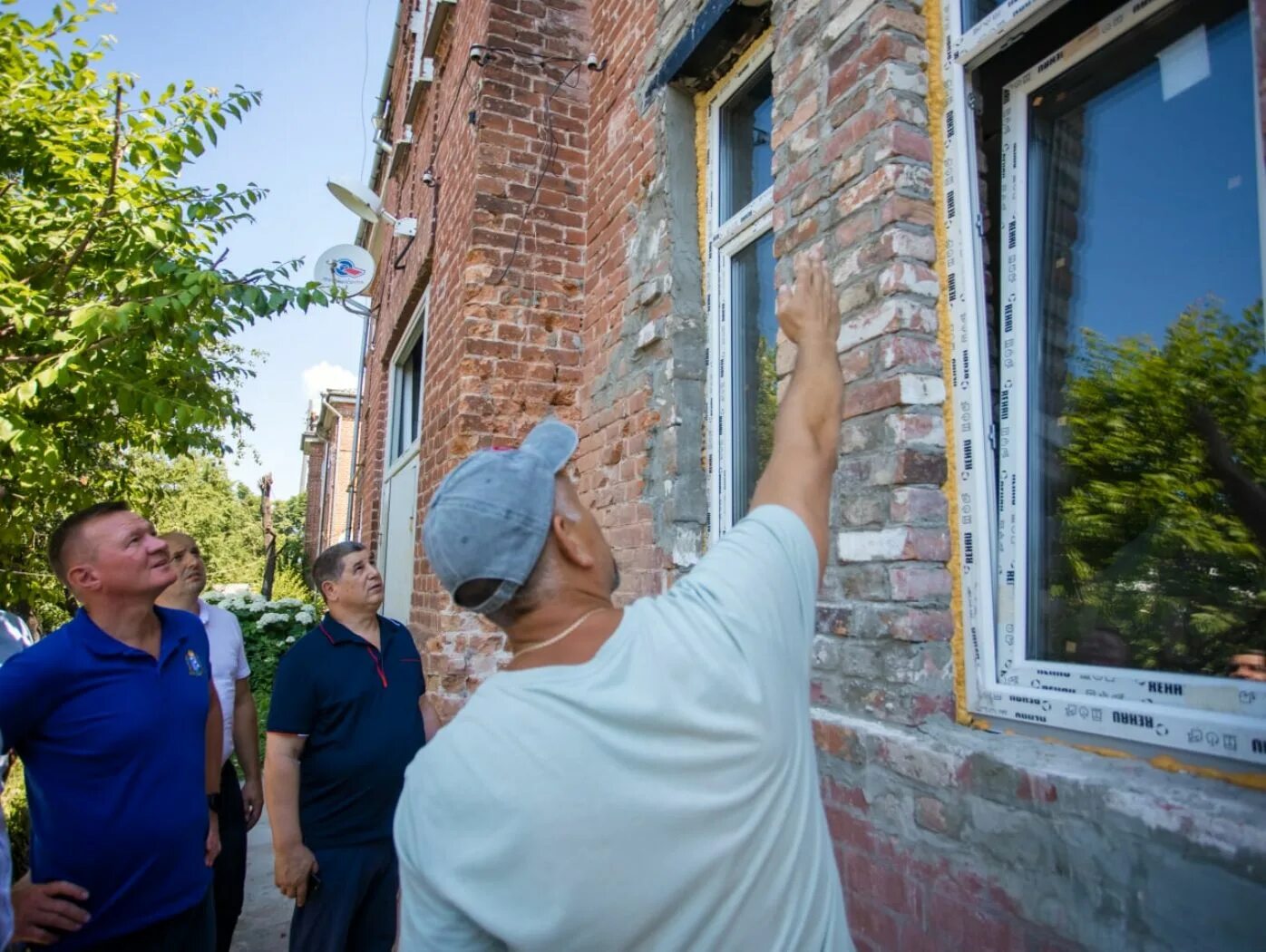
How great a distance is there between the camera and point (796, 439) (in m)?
1.33

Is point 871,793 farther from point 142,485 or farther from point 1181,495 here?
point 142,485

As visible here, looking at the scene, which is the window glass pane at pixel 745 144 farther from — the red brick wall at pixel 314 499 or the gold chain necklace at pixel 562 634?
the red brick wall at pixel 314 499

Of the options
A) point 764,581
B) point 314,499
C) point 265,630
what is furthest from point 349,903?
point 314,499

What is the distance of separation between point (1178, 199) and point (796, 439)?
3.84 ft

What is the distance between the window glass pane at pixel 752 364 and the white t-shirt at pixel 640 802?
210 cm

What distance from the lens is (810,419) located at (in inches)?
53.1

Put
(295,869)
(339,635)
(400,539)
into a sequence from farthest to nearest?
(400,539) < (339,635) < (295,869)

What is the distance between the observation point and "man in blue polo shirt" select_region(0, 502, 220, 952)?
86.3 inches

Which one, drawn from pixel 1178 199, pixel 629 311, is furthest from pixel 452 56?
pixel 1178 199

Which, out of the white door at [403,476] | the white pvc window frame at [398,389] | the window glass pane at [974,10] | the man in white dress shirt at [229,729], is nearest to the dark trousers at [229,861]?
the man in white dress shirt at [229,729]

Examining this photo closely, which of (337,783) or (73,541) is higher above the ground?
(73,541)

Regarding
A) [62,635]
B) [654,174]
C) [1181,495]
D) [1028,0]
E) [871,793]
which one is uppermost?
[654,174]

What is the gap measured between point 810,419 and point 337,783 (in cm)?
221

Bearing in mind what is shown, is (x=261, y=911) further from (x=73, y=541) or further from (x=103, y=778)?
(x=73, y=541)
